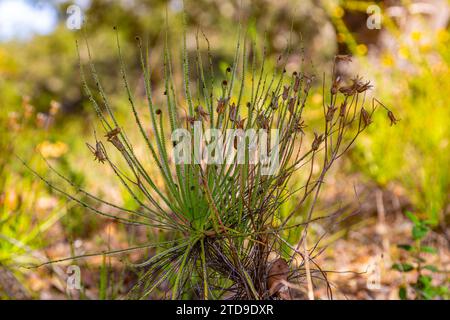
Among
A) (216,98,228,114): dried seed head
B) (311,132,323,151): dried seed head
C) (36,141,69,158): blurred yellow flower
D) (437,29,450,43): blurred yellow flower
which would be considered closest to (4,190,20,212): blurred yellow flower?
(36,141,69,158): blurred yellow flower

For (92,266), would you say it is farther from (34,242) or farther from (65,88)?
(65,88)

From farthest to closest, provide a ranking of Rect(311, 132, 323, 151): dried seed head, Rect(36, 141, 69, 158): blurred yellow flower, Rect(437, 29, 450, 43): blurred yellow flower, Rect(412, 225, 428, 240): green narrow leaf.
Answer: Rect(36, 141, 69, 158): blurred yellow flower
Rect(437, 29, 450, 43): blurred yellow flower
Rect(412, 225, 428, 240): green narrow leaf
Rect(311, 132, 323, 151): dried seed head

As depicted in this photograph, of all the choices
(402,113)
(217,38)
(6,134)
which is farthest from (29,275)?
(217,38)

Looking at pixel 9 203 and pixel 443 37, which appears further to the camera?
pixel 443 37

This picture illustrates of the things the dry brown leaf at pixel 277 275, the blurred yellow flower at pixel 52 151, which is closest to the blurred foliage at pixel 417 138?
the dry brown leaf at pixel 277 275

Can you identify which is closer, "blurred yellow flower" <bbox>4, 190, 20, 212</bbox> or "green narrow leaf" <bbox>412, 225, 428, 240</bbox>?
"green narrow leaf" <bbox>412, 225, 428, 240</bbox>

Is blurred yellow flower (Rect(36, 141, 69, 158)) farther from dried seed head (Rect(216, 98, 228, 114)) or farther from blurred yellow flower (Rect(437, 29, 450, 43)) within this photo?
blurred yellow flower (Rect(437, 29, 450, 43))

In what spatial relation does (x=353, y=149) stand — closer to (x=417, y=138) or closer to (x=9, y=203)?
(x=417, y=138)

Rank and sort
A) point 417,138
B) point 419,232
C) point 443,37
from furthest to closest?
point 443,37 < point 417,138 < point 419,232

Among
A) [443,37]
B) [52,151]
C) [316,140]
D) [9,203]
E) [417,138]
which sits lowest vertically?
[316,140]

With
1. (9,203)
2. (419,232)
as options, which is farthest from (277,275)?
(9,203)

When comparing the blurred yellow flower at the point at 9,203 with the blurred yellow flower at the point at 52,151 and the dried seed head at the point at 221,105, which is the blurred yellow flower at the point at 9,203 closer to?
the blurred yellow flower at the point at 52,151

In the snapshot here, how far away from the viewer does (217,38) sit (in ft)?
27.2
